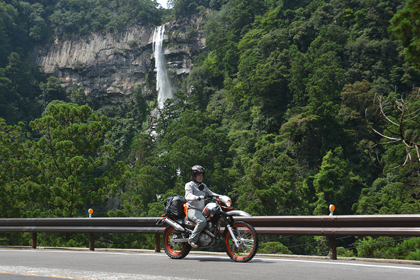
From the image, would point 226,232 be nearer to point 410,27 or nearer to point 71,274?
point 71,274

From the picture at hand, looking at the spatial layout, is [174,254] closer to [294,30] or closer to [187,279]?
[187,279]

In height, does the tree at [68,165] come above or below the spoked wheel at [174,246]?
above

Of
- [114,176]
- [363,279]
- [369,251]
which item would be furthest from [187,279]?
[114,176]

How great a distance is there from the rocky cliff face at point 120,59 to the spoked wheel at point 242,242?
71.9m

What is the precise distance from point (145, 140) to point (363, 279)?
50968 millimetres

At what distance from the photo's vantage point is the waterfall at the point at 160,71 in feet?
247

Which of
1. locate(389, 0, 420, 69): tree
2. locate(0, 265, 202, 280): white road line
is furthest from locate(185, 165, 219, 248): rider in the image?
locate(389, 0, 420, 69): tree

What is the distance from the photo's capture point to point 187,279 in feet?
13.7

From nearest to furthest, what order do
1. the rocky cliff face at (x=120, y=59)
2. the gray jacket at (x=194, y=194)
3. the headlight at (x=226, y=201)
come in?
the headlight at (x=226, y=201)
the gray jacket at (x=194, y=194)
the rocky cliff face at (x=120, y=59)

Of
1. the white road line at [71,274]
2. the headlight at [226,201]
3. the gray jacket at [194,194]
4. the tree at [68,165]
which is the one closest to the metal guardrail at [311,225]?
the gray jacket at [194,194]

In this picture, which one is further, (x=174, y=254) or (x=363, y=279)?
(x=174, y=254)

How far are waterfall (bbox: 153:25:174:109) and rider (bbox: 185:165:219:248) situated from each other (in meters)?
67.4

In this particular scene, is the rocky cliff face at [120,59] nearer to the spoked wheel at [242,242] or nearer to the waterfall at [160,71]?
the waterfall at [160,71]

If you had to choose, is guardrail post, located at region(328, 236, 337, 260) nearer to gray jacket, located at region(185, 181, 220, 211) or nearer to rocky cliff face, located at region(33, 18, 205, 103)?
gray jacket, located at region(185, 181, 220, 211)
